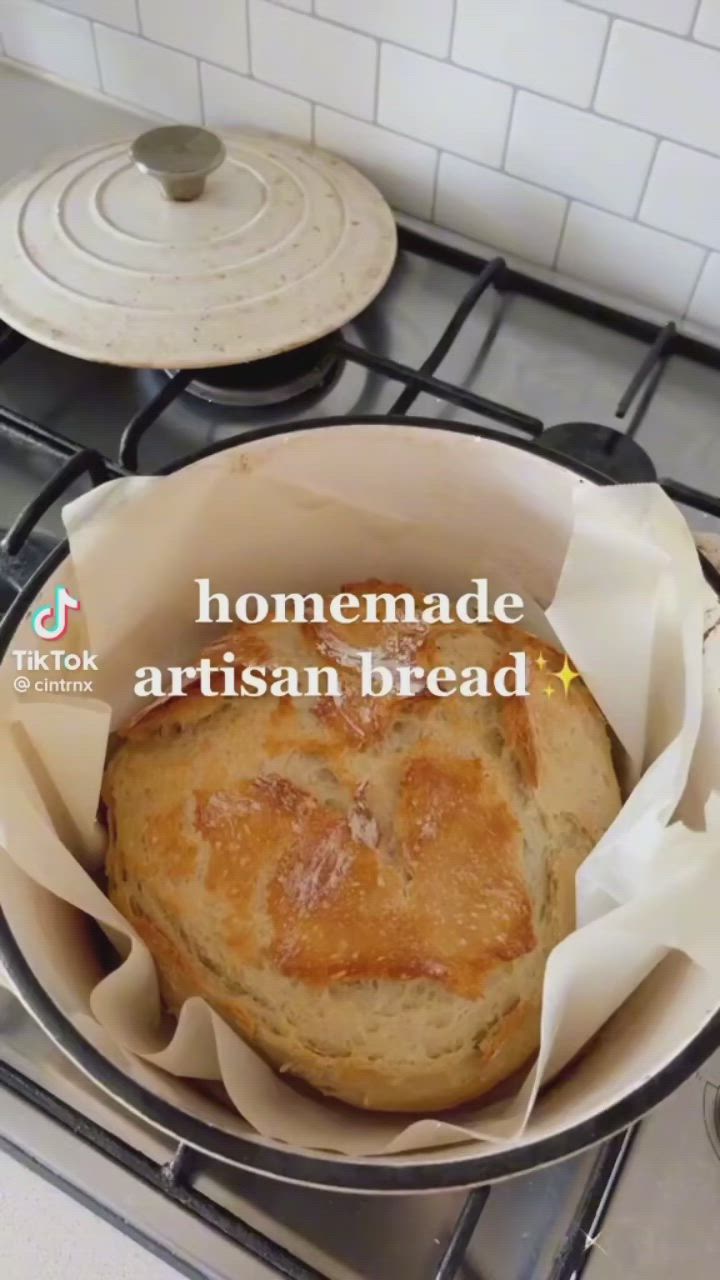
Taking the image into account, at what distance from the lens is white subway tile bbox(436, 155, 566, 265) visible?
86 cm

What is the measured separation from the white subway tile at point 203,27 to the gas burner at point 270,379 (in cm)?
28

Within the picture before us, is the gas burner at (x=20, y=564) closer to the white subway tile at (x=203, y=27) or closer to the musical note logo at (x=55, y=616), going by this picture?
the musical note logo at (x=55, y=616)

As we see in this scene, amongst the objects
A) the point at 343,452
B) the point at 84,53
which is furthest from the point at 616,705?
the point at 84,53

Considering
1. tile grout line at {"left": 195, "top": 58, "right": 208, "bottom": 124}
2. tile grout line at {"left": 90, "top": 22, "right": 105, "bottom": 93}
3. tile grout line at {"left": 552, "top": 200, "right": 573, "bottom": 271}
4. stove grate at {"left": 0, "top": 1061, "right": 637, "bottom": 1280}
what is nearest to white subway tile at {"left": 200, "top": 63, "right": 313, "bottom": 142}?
tile grout line at {"left": 195, "top": 58, "right": 208, "bottom": 124}

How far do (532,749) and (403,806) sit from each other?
2.8 inches

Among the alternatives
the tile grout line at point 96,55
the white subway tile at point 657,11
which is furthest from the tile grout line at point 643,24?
the tile grout line at point 96,55

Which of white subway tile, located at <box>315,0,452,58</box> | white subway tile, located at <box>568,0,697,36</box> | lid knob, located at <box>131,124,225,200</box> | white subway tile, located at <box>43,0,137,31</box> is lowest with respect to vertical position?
white subway tile, located at <box>43,0,137,31</box>

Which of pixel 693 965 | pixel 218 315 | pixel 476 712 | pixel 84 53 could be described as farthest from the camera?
pixel 84 53

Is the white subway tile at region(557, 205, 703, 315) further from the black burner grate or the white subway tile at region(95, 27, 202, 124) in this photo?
the white subway tile at region(95, 27, 202, 124)

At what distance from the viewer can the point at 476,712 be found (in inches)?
22.2

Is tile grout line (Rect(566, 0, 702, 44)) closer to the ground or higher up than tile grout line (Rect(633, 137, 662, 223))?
higher up

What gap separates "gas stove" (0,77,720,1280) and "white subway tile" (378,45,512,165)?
8 cm

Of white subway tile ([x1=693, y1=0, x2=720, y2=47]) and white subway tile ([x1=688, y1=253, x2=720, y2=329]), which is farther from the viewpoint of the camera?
white subway tile ([x1=688, y1=253, x2=720, y2=329])

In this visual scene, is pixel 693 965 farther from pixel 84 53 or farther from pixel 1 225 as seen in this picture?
pixel 84 53
